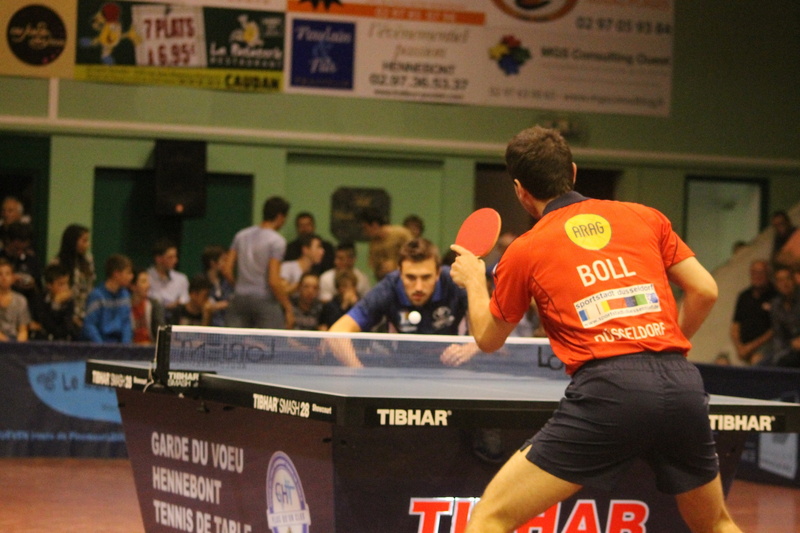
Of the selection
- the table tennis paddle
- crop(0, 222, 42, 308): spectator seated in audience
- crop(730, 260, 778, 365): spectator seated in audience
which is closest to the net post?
the table tennis paddle

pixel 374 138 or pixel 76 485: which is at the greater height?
pixel 374 138

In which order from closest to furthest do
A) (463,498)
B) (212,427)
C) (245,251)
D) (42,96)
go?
1. (463,498)
2. (212,427)
3. (245,251)
4. (42,96)

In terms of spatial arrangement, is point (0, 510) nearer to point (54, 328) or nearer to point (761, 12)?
point (54, 328)

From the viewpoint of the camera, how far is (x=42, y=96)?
12.8 m

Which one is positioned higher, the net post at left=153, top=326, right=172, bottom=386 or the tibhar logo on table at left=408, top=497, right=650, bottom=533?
the net post at left=153, top=326, right=172, bottom=386

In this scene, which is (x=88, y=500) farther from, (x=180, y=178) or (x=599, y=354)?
(x=180, y=178)

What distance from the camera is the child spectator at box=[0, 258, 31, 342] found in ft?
30.2

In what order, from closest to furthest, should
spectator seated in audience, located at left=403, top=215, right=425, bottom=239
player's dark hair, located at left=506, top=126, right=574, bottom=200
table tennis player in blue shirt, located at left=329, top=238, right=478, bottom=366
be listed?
player's dark hair, located at left=506, top=126, right=574, bottom=200 → table tennis player in blue shirt, located at left=329, top=238, right=478, bottom=366 → spectator seated in audience, located at left=403, top=215, right=425, bottom=239

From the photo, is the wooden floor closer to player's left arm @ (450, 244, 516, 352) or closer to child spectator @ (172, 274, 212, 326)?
child spectator @ (172, 274, 212, 326)

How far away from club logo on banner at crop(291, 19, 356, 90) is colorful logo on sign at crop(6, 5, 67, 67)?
263cm

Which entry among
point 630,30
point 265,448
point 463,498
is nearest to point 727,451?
point 463,498

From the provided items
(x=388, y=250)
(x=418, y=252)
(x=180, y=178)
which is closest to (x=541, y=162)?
(x=418, y=252)

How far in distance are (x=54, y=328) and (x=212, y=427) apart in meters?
5.09

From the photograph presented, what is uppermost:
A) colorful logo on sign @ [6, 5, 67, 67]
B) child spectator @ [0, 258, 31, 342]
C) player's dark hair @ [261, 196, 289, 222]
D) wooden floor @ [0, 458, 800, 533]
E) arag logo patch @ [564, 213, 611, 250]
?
colorful logo on sign @ [6, 5, 67, 67]
